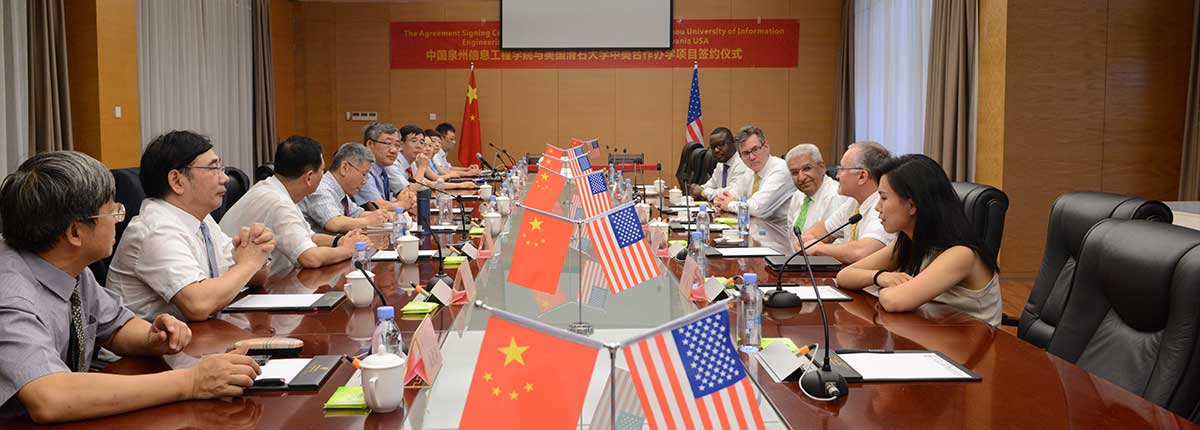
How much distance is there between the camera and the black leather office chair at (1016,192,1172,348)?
2211 millimetres

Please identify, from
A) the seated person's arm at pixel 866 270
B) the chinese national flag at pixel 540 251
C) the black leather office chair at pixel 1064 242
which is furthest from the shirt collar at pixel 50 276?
the black leather office chair at pixel 1064 242

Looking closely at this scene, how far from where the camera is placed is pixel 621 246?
2404mm

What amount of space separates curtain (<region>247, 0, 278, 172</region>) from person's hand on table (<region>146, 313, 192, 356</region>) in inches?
299

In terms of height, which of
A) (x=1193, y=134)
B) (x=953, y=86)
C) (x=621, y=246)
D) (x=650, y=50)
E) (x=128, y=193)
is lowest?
(x=621, y=246)

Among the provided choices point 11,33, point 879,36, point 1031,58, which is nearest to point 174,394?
point 11,33

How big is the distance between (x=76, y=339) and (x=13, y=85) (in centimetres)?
444

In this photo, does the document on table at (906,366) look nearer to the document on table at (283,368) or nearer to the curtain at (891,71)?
the document on table at (283,368)

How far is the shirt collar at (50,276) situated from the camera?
1611 mm

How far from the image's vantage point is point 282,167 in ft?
11.2

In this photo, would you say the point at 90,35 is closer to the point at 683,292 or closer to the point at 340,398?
the point at 683,292

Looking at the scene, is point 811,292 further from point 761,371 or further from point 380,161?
point 380,161

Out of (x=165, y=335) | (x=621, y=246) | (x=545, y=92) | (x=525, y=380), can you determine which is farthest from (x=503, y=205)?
(x=545, y=92)

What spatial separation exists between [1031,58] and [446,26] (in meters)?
6.56

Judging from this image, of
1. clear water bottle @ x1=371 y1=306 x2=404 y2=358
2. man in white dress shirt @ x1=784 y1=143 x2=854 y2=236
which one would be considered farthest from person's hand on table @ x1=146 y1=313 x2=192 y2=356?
man in white dress shirt @ x1=784 y1=143 x2=854 y2=236
